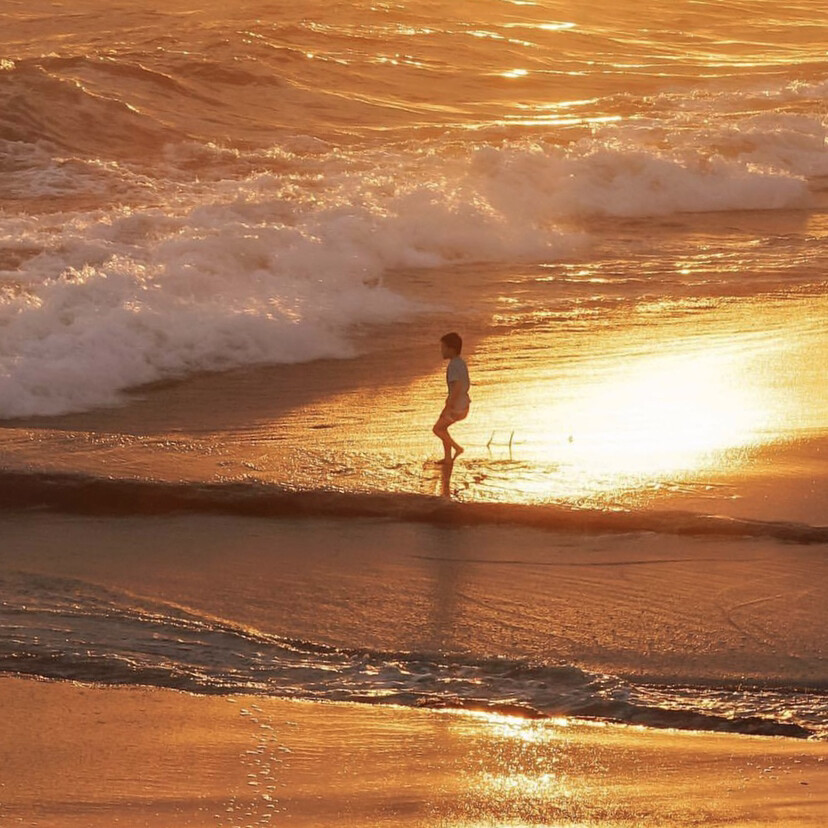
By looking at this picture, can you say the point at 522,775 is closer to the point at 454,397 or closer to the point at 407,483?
the point at 407,483

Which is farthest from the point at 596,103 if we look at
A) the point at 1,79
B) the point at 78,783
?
the point at 78,783

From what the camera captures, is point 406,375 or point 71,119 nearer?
point 406,375

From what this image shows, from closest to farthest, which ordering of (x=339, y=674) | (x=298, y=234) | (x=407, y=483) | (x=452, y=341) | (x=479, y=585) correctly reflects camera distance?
(x=339, y=674) < (x=479, y=585) < (x=407, y=483) < (x=452, y=341) < (x=298, y=234)

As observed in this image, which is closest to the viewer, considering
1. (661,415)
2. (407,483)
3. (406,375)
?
(407,483)

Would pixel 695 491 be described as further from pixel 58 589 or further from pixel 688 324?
pixel 688 324

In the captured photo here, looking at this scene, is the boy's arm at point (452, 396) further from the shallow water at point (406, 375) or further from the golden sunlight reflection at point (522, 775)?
the golden sunlight reflection at point (522, 775)

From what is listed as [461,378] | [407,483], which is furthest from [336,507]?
[461,378]

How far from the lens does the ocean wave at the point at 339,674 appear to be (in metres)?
5.49

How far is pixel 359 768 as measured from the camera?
16.1ft

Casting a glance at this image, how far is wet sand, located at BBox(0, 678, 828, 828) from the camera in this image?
4.57 meters

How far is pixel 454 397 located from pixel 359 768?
3707 millimetres

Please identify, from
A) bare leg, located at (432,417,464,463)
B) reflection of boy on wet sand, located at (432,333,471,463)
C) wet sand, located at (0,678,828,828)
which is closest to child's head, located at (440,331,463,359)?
reflection of boy on wet sand, located at (432,333,471,463)

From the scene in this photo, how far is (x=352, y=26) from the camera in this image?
31.0 metres

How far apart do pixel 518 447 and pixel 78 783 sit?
169 inches
